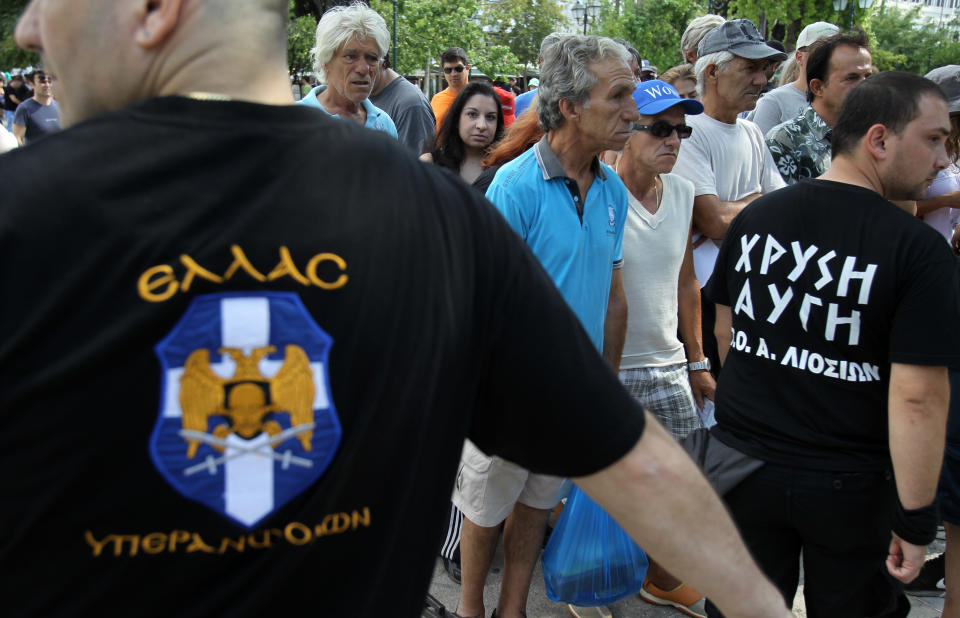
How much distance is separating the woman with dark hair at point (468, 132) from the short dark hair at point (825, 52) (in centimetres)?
187

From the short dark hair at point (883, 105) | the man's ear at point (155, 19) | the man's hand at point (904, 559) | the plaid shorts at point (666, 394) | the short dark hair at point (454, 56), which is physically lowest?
the plaid shorts at point (666, 394)

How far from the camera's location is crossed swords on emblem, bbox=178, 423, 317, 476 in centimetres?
94

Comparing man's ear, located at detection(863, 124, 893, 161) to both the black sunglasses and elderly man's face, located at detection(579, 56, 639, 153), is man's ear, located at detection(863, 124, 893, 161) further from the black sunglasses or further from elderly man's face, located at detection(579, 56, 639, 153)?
the black sunglasses

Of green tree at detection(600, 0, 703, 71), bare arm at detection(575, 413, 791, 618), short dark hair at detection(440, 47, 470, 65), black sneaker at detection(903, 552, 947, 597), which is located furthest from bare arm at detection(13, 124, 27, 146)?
green tree at detection(600, 0, 703, 71)

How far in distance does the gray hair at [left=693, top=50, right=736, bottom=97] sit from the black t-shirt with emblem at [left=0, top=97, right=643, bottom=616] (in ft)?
12.7

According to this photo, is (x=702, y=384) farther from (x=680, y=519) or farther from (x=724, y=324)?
(x=680, y=519)

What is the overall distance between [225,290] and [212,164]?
0.49 ft

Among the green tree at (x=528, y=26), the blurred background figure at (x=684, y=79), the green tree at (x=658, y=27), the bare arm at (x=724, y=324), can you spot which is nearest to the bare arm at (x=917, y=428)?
the bare arm at (x=724, y=324)

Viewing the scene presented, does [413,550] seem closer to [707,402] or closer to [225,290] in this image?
[225,290]

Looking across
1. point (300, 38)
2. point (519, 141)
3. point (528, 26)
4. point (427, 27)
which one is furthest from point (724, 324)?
point (528, 26)

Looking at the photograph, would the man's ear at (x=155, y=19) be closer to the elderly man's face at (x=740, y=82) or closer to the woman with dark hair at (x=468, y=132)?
the elderly man's face at (x=740, y=82)

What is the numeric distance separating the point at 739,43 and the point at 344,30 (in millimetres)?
2210

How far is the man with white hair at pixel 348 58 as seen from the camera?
4543 millimetres

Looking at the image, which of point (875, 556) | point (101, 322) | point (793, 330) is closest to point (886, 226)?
point (793, 330)
